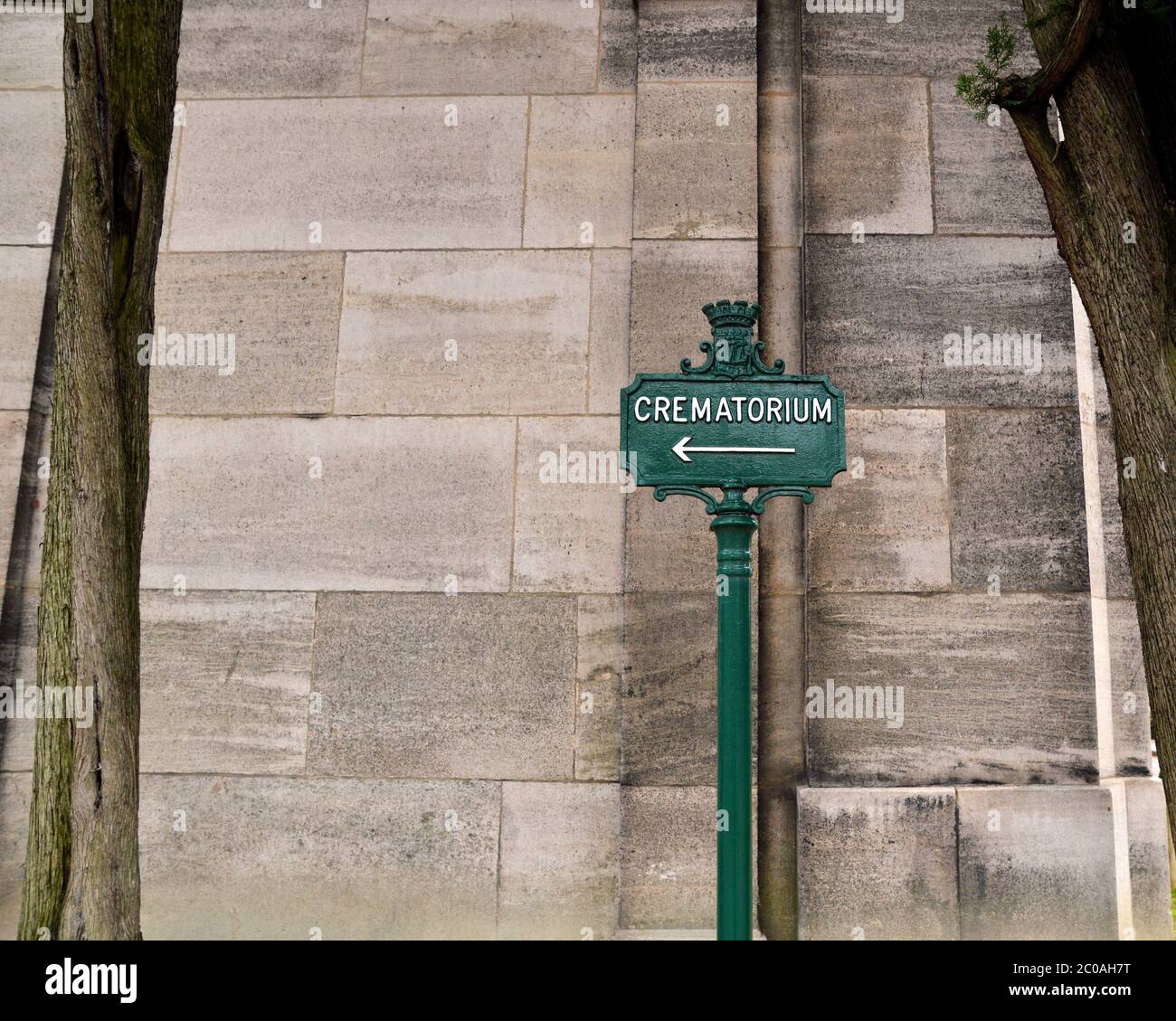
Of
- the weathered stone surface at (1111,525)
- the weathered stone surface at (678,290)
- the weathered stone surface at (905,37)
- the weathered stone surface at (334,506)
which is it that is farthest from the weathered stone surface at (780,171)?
the weathered stone surface at (1111,525)

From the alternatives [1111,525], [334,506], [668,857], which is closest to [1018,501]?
[1111,525]

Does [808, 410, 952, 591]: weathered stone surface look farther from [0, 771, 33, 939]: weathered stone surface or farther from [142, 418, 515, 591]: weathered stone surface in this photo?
[0, 771, 33, 939]: weathered stone surface

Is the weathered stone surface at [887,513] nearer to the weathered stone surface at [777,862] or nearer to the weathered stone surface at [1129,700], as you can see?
the weathered stone surface at [1129,700]

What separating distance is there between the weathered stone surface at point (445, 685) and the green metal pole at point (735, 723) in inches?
120

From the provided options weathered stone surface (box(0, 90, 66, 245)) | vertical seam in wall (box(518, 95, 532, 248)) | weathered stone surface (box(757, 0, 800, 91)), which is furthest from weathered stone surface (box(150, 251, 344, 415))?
weathered stone surface (box(757, 0, 800, 91))

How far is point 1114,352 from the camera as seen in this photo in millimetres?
4672

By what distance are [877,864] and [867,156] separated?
16.3 ft

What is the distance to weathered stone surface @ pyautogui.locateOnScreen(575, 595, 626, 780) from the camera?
23.1 feet

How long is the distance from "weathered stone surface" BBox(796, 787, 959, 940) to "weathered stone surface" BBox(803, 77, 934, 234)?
4.02 m

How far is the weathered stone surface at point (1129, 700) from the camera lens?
7.19 metres

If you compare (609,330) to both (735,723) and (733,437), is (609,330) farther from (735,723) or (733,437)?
(735,723)

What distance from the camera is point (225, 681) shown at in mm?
7270

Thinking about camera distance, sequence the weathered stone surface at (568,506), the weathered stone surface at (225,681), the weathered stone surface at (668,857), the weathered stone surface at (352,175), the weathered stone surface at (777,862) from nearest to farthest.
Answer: the weathered stone surface at (668,857) < the weathered stone surface at (777,862) < the weathered stone surface at (225,681) < the weathered stone surface at (568,506) < the weathered stone surface at (352,175)
